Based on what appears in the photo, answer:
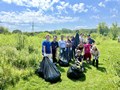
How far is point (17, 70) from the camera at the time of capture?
12609 mm

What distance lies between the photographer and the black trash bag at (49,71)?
39.8 feet

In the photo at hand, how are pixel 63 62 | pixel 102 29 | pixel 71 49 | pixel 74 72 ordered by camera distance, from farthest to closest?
pixel 102 29 → pixel 71 49 → pixel 63 62 → pixel 74 72

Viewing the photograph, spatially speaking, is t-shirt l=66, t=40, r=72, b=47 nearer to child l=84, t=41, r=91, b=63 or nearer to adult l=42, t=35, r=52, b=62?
child l=84, t=41, r=91, b=63

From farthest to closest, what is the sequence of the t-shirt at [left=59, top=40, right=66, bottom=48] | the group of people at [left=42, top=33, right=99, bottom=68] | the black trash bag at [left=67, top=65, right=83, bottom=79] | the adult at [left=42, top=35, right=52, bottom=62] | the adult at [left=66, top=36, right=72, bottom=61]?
the adult at [left=66, top=36, right=72, bottom=61], the t-shirt at [left=59, top=40, right=66, bottom=48], the group of people at [left=42, top=33, right=99, bottom=68], the adult at [left=42, top=35, right=52, bottom=62], the black trash bag at [left=67, top=65, right=83, bottom=79]

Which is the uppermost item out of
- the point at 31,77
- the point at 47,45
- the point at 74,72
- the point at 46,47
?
the point at 47,45

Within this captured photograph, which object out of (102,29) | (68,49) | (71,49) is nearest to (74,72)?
(68,49)

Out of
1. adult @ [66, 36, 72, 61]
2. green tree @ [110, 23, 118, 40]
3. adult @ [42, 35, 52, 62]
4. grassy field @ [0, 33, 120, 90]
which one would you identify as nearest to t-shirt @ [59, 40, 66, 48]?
adult @ [66, 36, 72, 61]

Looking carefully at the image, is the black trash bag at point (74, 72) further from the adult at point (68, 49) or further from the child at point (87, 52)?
the child at point (87, 52)

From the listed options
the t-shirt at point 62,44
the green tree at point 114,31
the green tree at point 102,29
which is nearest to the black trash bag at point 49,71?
the t-shirt at point 62,44

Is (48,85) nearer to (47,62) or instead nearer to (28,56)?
(47,62)

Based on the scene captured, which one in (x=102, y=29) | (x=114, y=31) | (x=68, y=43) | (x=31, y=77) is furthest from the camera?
(x=102, y=29)

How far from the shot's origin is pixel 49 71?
1225 cm

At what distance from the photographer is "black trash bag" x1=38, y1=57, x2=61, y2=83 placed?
1212 cm

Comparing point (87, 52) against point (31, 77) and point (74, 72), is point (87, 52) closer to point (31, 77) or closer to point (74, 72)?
point (74, 72)
